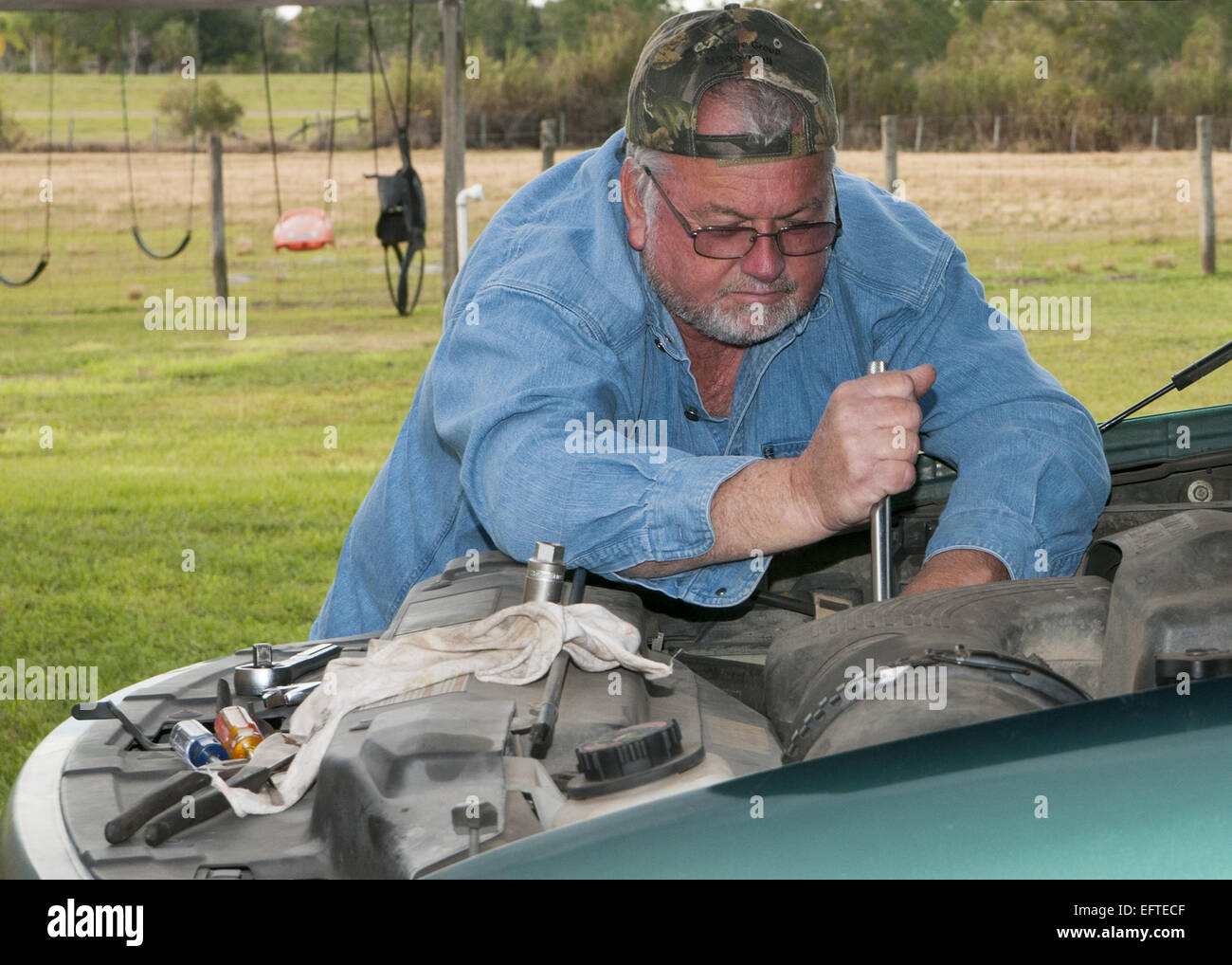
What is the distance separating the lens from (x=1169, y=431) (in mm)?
2807

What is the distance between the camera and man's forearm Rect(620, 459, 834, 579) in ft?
6.10

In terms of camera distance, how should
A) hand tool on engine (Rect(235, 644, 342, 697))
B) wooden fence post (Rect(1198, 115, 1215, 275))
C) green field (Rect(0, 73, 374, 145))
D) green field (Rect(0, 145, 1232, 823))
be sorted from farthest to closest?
green field (Rect(0, 73, 374, 145)), wooden fence post (Rect(1198, 115, 1215, 275)), green field (Rect(0, 145, 1232, 823)), hand tool on engine (Rect(235, 644, 342, 697))

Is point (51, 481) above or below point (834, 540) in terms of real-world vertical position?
below

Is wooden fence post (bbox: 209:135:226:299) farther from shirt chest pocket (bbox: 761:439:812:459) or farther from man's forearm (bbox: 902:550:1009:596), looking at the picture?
man's forearm (bbox: 902:550:1009:596)

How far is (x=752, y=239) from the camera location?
82.7 inches

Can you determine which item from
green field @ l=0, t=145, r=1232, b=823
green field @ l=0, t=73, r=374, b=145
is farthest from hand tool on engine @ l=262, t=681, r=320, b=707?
green field @ l=0, t=73, r=374, b=145

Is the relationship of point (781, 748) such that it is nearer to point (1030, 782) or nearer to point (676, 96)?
point (1030, 782)

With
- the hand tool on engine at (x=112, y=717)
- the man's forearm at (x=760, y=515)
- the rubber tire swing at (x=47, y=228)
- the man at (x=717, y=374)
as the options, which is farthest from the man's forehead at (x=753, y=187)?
the rubber tire swing at (x=47, y=228)

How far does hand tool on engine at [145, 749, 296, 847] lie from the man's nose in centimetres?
100

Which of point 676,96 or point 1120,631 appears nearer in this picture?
point 1120,631

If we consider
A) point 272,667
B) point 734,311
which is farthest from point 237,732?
point 734,311

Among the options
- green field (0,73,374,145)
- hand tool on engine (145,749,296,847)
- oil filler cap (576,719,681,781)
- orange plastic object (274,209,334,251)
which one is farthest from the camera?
green field (0,73,374,145)

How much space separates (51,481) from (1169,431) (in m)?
5.97
